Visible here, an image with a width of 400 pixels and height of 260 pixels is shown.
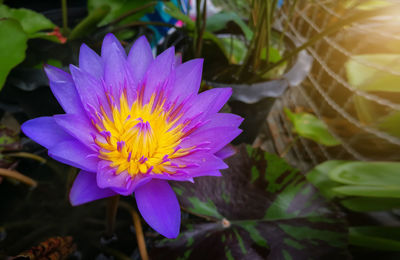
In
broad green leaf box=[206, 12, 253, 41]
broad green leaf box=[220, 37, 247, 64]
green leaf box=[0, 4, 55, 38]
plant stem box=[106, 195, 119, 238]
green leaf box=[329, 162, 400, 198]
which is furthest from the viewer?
broad green leaf box=[220, 37, 247, 64]

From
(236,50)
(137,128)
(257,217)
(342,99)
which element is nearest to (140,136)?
(137,128)

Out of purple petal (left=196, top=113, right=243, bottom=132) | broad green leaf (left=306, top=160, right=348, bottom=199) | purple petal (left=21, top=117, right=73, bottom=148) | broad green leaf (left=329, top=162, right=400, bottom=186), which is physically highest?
purple petal (left=196, top=113, right=243, bottom=132)

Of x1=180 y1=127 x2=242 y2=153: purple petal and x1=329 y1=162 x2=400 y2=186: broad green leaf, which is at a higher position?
x1=180 y1=127 x2=242 y2=153: purple petal

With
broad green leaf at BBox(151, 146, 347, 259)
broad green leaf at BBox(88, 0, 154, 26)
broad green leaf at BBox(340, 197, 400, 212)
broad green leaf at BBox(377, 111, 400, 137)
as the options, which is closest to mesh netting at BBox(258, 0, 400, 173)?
broad green leaf at BBox(377, 111, 400, 137)

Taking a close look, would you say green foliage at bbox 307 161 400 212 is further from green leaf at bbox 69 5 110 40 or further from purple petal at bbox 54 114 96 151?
green leaf at bbox 69 5 110 40

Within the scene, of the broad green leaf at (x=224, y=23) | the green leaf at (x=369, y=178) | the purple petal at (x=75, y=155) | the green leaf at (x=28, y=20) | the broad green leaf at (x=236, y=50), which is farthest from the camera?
the broad green leaf at (x=236, y=50)

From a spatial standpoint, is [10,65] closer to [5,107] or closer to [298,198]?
Answer: [5,107]

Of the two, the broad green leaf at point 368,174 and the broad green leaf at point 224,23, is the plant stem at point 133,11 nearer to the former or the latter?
the broad green leaf at point 224,23

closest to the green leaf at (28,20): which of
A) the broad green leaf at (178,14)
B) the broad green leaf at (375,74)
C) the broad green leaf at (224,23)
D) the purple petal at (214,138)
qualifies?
the broad green leaf at (178,14)

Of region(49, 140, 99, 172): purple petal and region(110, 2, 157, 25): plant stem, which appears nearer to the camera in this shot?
region(49, 140, 99, 172): purple petal
